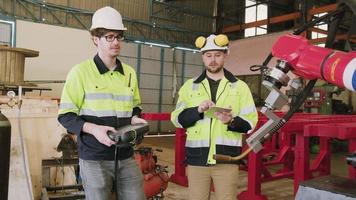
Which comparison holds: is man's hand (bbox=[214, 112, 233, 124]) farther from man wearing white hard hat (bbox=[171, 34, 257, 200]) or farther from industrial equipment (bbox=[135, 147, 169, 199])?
industrial equipment (bbox=[135, 147, 169, 199])

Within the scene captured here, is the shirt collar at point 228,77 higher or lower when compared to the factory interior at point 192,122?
higher

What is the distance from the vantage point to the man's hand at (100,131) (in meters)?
1.74

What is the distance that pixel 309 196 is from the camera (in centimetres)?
113

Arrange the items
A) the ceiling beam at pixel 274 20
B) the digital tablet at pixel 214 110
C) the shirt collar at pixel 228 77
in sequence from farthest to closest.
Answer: the ceiling beam at pixel 274 20 < the shirt collar at pixel 228 77 < the digital tablet at pixel 214 110

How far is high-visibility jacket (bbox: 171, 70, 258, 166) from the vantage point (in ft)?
7.43

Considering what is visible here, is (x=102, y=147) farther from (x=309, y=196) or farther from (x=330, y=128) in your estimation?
(x=330, y=128)

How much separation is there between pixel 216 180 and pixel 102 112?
0.89m

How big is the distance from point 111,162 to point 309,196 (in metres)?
1.13

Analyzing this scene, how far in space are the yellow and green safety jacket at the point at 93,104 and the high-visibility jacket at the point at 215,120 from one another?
51 centimetres

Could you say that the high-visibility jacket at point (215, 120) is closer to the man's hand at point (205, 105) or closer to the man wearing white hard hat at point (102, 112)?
the man's hand at point (205, 105)

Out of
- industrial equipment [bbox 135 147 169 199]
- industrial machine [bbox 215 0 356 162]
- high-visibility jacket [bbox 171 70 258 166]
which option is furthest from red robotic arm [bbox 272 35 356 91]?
industrial equipment [bbox 135 147 169 199]

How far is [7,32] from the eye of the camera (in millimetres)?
9828

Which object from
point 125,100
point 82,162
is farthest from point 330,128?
point 82,162

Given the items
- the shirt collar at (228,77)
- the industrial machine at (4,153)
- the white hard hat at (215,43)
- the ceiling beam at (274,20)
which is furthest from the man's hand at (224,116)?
the ceiling beam at (274,20)
